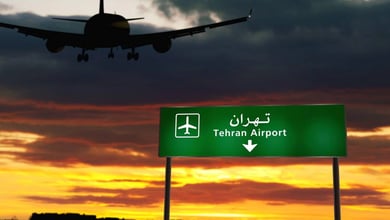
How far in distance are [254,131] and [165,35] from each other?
1236 inches

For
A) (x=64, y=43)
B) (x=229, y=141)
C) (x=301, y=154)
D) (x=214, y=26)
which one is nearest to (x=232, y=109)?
(x=229, y=141)

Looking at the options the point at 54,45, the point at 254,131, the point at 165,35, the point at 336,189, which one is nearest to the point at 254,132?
the point at 254,131

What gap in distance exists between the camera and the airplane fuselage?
54031 millimetres

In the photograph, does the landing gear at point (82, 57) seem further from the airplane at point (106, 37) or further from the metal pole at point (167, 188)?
the metal pole at point (167, 188)

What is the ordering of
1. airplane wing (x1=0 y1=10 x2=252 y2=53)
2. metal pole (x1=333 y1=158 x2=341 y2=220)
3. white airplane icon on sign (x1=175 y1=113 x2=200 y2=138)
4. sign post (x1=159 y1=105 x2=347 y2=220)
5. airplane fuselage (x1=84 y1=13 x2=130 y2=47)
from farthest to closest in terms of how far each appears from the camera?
airplane fuselage (x1=84 y1=13 x2=130 y2=47)
airplane wing (x1=0 y1=10 x2=252 y2=53)
white airplane icon on sign (x1=175 y1=113 x2=200 y2=138)
sign post (x1=159 y1=105 x2=347 y2=220)
metal pole (x1=333 y1=158 x2=341 y2=220)

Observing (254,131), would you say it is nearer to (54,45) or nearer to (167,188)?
(167,188)

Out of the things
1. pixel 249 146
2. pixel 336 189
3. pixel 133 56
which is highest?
pixel 133 56

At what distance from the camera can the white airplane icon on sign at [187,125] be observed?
881 inches

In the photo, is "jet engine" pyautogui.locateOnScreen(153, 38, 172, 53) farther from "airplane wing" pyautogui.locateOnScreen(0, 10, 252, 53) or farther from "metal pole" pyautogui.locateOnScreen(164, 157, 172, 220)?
"metal pole" pyautogui.locateOnScreen(164, 157, 172, 220)

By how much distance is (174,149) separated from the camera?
74.0ft

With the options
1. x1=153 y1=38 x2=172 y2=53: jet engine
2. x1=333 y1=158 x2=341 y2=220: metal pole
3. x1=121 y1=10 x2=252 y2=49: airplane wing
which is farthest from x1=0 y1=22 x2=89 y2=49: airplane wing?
x1=333 y1=158 x2=341 y2=220: metal pole

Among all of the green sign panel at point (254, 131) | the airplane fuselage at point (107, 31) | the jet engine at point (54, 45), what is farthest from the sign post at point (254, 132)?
the jet engine at point (54, 45)

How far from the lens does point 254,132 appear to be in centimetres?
2170

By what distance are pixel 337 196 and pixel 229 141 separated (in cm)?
391
